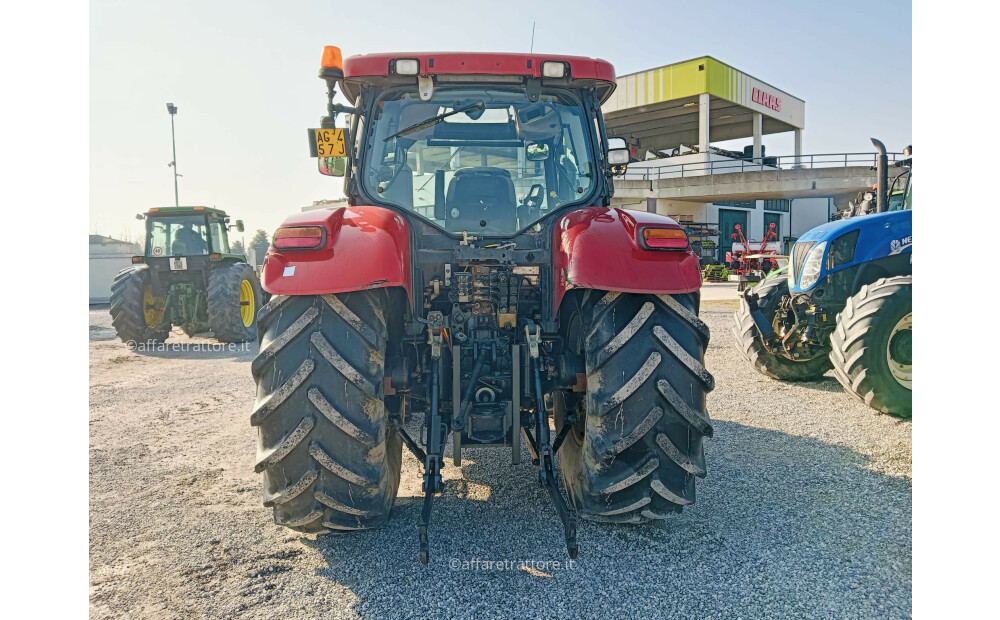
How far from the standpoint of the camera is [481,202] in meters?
3.43

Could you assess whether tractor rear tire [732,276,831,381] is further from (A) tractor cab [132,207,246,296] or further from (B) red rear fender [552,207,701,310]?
(A) tractor cab [132,207,246,296]

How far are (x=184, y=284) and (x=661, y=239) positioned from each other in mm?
10176

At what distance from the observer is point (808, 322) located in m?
6.06

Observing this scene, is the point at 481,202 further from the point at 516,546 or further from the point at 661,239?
the point at 516,546

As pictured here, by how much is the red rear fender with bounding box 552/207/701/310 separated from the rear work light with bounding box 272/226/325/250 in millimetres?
1079

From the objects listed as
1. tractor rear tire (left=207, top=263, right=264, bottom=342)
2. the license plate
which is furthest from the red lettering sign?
the license plate

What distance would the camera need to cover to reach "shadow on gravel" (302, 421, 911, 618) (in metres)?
2.43

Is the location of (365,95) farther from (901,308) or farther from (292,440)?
(901,308)

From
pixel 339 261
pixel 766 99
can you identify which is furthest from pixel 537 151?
pixel 766 99

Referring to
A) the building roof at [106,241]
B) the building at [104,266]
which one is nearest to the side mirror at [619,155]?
the building at [104,266]

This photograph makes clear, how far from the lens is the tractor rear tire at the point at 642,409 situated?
273 cm

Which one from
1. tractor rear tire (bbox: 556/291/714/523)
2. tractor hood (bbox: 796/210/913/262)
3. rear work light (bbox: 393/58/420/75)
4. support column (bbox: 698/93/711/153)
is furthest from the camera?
support column (bbox: 698/93/711/153)

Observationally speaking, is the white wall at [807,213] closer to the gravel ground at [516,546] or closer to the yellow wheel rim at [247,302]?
the yellow wheel rim at [247,302]

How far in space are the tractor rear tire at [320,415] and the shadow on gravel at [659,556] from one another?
270mm
